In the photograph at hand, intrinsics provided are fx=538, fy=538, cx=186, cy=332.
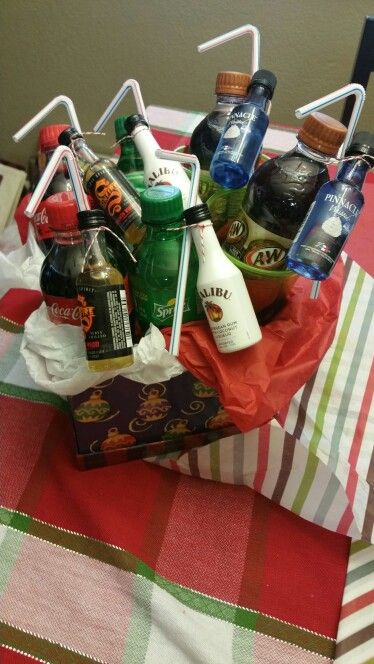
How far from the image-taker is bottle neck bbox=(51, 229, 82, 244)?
0.52 m

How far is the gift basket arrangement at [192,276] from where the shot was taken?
0.48m

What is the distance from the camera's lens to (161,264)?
52 cm

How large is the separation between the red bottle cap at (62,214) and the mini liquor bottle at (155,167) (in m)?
0.11

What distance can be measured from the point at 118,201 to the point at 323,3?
3.71 ft

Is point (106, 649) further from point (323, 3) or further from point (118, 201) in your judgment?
point (323, 3)

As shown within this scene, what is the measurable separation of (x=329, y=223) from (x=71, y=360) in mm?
269

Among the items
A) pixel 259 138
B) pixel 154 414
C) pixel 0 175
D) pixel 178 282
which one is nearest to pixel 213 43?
pixel 259 138

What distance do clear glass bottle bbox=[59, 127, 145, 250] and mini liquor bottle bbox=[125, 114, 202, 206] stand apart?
0.09 feet

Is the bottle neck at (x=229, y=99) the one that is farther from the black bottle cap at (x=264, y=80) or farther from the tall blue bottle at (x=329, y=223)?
the tall blue bottle at (x=329, y=223)

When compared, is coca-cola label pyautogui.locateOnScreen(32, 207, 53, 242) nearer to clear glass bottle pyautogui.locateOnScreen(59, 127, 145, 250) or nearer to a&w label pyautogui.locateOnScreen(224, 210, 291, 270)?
clear glass bottle pyautogui.locateOnScreen(59, 127, 145, 250)

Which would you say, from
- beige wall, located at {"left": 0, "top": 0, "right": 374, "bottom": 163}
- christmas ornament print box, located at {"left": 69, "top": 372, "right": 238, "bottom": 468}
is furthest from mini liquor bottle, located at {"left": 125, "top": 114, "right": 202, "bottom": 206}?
beige wall, located at {"left": 0, "top": 0, "right": 374, "bottom": 163}

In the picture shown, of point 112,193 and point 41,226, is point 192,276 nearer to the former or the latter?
point 112,193

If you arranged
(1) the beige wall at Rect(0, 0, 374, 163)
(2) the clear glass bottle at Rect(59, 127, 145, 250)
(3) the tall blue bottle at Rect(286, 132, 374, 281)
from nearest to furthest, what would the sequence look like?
(3) the tall blue bottle at Rect(286, 132, 374, 281) < (2) the clear glass bottle at Rect(59, 127, 145, 250) < (1) the beige wall at Rect(0, 0, 374, 163)

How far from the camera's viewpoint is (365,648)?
500 mm
